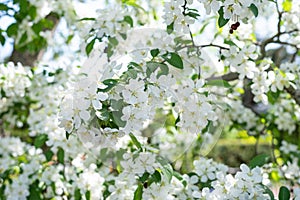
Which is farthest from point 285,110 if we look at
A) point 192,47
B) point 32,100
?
point 32,100

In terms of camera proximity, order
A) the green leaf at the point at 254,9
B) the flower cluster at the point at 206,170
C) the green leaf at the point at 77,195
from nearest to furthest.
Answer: the green leaf at the point at 254,9
the flower cluster at the point at 206,170
the green leaf at the point at 77,195

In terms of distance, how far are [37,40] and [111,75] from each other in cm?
168

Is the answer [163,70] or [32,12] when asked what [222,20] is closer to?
[163,70]

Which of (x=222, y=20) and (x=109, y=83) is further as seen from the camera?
(x=222, y=20)

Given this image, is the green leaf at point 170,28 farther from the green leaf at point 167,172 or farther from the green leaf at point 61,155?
the green leaf at point 61,155

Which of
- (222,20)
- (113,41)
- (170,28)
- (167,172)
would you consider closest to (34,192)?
(113,41)

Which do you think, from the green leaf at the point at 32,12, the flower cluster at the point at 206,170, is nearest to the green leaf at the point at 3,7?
the green leaf at the point at 32,12

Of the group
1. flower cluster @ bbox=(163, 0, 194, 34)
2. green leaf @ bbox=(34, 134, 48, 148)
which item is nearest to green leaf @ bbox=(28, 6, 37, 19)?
green leaf @ bbox=(34, 134, 48, 148)

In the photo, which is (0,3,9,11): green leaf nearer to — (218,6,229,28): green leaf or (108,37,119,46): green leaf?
(108,37,119,46): green leaf

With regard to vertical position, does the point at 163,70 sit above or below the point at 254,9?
below

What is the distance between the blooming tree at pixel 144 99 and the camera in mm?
1438

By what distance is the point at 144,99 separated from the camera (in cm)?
136

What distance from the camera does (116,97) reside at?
4.55 ft

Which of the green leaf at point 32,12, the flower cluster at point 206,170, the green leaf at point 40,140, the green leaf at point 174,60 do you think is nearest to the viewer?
the green leaf at point 174,60
